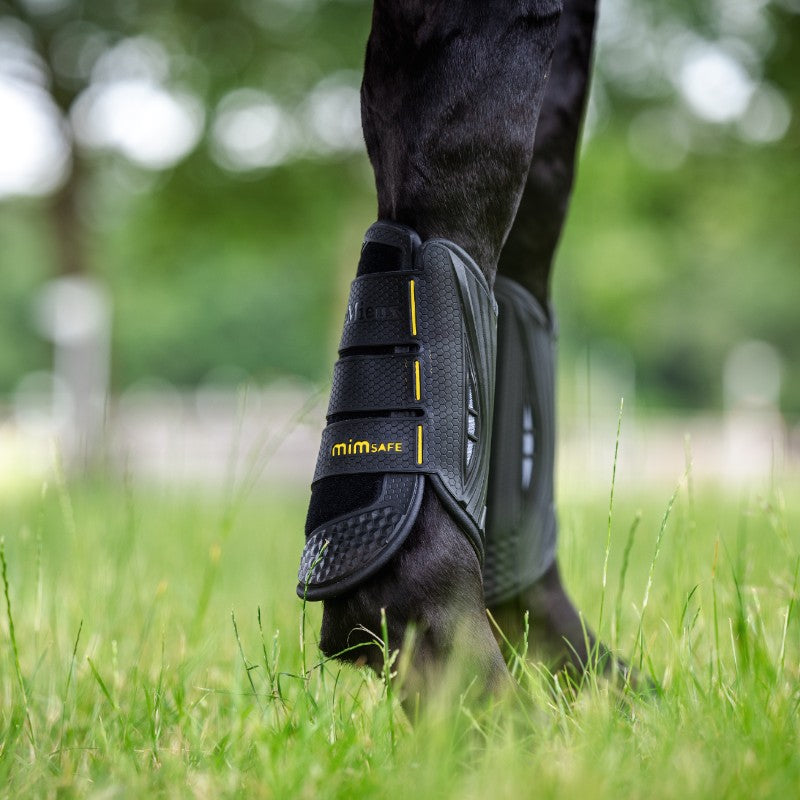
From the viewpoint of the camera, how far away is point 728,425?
23625 mm

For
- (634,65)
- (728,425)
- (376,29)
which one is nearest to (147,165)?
(634,65)

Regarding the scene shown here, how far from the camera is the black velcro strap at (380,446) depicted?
48.0 inches

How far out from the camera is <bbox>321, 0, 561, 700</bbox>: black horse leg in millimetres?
1222

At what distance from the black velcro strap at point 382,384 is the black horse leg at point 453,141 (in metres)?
0.11

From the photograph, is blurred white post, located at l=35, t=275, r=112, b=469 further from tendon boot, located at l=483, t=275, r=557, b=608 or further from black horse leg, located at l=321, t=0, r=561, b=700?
black horse leg, located at l=321, t=0, r=561, b=700

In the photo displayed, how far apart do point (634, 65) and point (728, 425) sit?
1625 centimetres

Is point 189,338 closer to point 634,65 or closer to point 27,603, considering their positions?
point 634,65

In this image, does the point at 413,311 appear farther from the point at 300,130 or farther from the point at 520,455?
the point at 300,130

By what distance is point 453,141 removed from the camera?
1.29 m

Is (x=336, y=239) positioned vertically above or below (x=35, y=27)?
below

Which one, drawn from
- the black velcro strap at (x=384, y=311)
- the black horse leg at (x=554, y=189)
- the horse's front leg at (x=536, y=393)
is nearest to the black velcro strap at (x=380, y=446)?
the black velcro strap at (x=384, y=311)

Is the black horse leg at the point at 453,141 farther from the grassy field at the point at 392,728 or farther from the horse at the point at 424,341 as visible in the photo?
the grassy field at the point at 392,728

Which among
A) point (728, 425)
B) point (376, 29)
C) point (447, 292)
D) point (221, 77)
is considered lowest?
point (728, 425)

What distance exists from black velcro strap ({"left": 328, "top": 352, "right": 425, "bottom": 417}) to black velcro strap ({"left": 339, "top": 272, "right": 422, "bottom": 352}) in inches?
0.9
